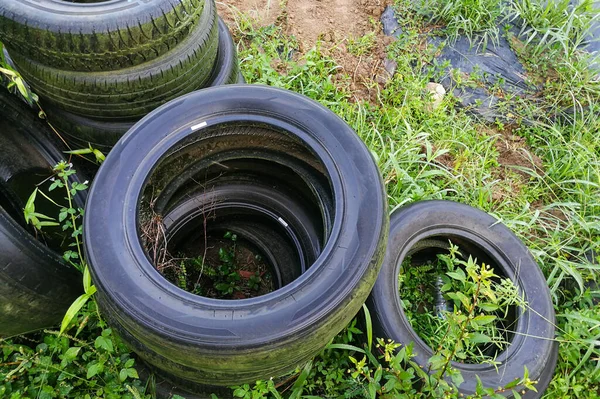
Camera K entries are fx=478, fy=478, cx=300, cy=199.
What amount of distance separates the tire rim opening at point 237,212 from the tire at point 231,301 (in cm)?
14

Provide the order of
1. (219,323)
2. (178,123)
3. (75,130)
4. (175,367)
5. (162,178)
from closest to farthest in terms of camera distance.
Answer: (219,323)
(175,367)
(178,123)
(162,178)
(75,130)

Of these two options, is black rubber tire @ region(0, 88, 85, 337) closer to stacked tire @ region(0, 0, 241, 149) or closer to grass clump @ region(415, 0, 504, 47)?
stacked tire @ region(0, 0, 241, 149)

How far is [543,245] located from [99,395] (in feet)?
9.04

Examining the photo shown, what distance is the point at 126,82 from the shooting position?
7.85 feet

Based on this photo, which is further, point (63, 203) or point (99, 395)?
point (63, 203)

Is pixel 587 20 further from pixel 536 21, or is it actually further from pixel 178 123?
pixel 178 123

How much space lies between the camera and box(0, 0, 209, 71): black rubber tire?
2.19 metres

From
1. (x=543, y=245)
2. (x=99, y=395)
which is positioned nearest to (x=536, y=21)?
(x=543, y=245)

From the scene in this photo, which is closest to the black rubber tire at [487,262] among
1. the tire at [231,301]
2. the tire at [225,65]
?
the tire at [231,301]

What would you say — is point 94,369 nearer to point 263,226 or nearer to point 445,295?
point 263,226

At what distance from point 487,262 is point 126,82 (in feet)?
7.25

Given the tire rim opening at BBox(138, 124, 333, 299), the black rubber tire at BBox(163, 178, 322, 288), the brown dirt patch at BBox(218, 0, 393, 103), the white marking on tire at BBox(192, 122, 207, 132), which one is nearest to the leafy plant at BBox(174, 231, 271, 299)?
the tire rim opening at BBox(138, 124, 333, 299)

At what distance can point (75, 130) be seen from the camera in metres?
2.63

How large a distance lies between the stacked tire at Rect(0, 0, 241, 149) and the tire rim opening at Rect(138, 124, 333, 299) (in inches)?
17.9
